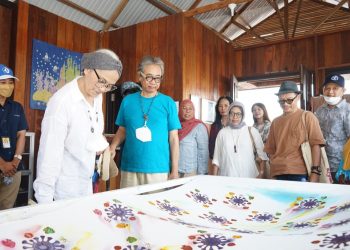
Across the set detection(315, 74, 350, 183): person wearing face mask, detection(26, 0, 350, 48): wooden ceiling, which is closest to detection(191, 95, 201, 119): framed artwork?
detection(26, 0, 350, 48): wooden ceiling

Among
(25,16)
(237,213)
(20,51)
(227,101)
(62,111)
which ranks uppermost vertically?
(25,16)

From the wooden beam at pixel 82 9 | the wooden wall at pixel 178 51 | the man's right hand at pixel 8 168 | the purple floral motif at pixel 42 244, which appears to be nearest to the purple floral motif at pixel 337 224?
the purple floral motif at pixel 42 244

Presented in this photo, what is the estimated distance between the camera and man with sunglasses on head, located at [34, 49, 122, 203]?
3.22ft

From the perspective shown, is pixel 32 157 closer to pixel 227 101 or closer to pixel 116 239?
pixel 227 101

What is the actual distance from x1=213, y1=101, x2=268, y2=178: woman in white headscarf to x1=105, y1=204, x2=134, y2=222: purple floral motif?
1628mm

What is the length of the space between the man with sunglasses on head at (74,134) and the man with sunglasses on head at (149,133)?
→ 51 centimetres

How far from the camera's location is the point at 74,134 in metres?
1.06

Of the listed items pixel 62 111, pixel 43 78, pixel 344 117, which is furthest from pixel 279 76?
pixel 62 111

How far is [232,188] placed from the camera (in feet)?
3.95

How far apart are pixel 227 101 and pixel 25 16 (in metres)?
2.62

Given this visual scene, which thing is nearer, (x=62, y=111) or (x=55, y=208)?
(x=55, y=208)

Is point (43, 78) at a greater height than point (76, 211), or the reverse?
point (43, 78)

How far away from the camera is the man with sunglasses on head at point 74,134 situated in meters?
0.98

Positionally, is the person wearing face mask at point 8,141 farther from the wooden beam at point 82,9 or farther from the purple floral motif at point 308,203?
the purple floral motif at point 308,203
